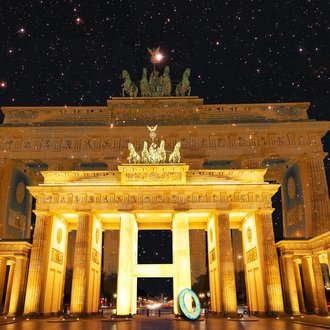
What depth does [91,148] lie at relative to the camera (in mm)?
→ 45625

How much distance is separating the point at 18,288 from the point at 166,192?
52.6 ft

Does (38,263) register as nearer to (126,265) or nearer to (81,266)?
(81,266)

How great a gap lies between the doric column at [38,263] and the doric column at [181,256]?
1152cm

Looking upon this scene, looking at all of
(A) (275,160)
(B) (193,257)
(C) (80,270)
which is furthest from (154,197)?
(A) (275,160)

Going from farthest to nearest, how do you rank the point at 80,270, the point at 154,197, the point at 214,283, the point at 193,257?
1. the point at 193,257
2. the point at 214,283
3. the point at 154,197
4. the point at 80,270

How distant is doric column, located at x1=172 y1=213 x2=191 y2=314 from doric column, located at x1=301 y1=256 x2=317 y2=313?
12.3 m

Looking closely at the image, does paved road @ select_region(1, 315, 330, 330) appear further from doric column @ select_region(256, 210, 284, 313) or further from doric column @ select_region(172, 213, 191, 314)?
doric column @ select_region(172, 213, 191, 314)

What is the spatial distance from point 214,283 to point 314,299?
950 centimetres

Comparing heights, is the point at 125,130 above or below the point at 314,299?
above

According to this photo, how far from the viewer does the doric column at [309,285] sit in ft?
111

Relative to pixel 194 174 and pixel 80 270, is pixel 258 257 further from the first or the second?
pixel 80 270

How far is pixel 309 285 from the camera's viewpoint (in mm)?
34219

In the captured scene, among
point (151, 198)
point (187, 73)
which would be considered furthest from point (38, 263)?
point (187, 73)

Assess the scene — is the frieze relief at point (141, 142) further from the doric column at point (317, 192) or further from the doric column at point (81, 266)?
the doric column at point (81, 266)
